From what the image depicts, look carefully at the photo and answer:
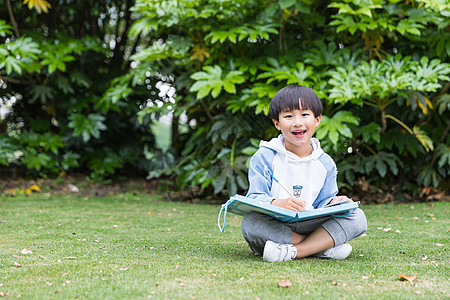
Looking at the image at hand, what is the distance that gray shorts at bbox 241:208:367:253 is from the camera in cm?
224

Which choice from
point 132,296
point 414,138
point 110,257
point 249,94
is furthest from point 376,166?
point 132,296

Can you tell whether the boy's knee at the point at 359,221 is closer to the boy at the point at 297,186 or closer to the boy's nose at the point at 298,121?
the boy at the point at 297,186

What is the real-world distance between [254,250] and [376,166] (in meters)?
2.42

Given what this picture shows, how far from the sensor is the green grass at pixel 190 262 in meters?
1.68

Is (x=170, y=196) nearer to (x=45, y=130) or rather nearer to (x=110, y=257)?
(x=45, y=130)

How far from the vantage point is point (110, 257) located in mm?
2250

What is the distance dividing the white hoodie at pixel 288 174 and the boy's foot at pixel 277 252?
0.21 m

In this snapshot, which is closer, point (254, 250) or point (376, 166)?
point (254, 250)

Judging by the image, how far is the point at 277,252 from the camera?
217 centimetres

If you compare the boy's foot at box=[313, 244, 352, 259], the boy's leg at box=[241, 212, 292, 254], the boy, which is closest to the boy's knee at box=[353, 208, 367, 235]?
the boy

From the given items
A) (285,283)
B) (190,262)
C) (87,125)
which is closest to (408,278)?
(285,283)

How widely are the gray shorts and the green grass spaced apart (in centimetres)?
11

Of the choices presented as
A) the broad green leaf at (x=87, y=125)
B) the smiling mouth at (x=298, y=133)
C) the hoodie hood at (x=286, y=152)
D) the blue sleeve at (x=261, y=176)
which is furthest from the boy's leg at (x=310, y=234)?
the broad green leaf at (x=87, y=125)

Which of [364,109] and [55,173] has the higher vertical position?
[364,109]
